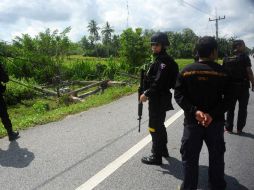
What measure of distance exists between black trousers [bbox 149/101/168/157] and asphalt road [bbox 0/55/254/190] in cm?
29

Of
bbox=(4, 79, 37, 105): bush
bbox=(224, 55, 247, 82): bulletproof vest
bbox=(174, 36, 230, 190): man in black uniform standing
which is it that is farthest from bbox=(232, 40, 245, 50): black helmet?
bbox=(4, 79, 37, 105): bush

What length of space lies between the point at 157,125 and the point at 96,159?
118cm

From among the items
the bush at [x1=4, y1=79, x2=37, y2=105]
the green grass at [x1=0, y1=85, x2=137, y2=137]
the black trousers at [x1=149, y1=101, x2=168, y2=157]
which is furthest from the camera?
the bush at [x1=4, y1=79, x2=37, y2=105]

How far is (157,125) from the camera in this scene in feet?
16.3

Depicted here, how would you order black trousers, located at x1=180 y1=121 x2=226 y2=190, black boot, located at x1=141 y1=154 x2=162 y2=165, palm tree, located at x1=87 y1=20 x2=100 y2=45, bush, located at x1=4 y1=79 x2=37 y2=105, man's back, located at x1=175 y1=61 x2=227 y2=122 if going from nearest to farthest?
1. man's back, located at x1=175 y1=61 x2=227 y2=122
2. black trousers, located at x1=180 y1=121 x2=226 y2=190
3. black boot, located at x1=141 y1=154 x2=162 y2=165
4. bush, located at x1=4 y1=79 x2=37 y2=105
5. palm tree, located at x1=87 y1=20 x2=100 y2=45

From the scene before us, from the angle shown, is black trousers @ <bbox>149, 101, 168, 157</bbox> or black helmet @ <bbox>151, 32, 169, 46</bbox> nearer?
black helmet @ <bbox>151, 32, 169, 46</bbox>

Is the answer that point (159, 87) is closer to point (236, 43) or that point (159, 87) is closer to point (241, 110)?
point (236, 43)

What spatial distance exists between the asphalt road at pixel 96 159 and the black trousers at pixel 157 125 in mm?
288

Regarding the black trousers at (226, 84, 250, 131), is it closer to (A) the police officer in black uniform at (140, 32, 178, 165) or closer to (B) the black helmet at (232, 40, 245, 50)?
(B) the black helmet at (232, 40, 245, 50)

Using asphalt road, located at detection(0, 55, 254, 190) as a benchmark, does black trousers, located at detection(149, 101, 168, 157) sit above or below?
above

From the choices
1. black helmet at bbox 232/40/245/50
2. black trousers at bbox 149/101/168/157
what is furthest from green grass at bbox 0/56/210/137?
black helmet at bbox 232/40/245/50

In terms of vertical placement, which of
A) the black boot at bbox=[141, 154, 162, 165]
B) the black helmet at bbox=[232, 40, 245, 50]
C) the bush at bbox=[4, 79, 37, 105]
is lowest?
the bush at bbox=[4, 79, 37, 105]

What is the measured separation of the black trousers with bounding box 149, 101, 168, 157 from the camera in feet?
16.2

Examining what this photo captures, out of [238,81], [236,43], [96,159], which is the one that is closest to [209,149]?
[238,81]
